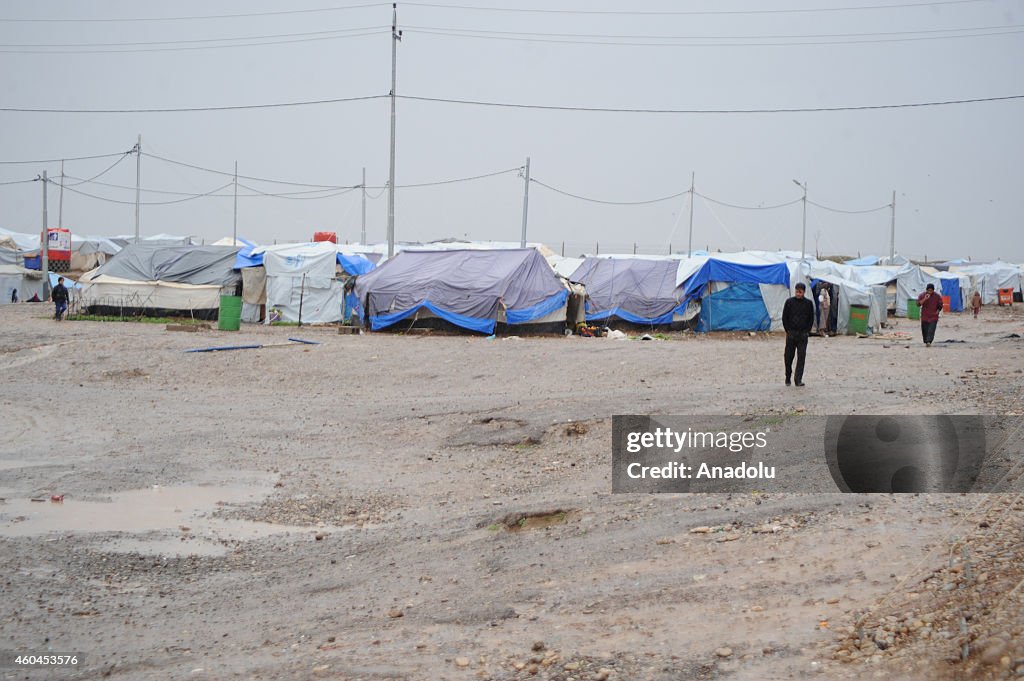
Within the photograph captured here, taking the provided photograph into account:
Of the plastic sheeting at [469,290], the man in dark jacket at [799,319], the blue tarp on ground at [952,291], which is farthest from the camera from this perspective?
the blue tarp on ground at [952,291]

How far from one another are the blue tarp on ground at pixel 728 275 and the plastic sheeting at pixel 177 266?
16.9 meters

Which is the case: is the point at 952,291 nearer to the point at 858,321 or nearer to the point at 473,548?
the point at 858,321

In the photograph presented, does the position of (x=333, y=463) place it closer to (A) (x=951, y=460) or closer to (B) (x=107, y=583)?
(B) (x=107, y=583)

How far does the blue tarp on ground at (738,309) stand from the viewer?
3150cm

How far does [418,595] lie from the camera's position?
281 inches

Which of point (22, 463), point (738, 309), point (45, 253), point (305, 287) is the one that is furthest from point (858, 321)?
point (45, 253)

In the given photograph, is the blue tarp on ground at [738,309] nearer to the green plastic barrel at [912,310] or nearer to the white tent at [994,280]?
the green plastic barrel at [912,310]

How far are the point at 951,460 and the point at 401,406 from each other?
9.45m

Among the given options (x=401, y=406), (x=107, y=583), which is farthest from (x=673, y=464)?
(x=401, y=406)

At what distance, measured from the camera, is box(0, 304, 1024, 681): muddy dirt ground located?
5.46 m

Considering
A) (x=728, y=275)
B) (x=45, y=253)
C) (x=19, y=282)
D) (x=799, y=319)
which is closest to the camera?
(x=799, y=319)

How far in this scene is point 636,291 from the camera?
106ft

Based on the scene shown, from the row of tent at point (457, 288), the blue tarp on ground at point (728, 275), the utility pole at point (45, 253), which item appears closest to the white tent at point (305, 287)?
the row of tent at point (457, 288)
